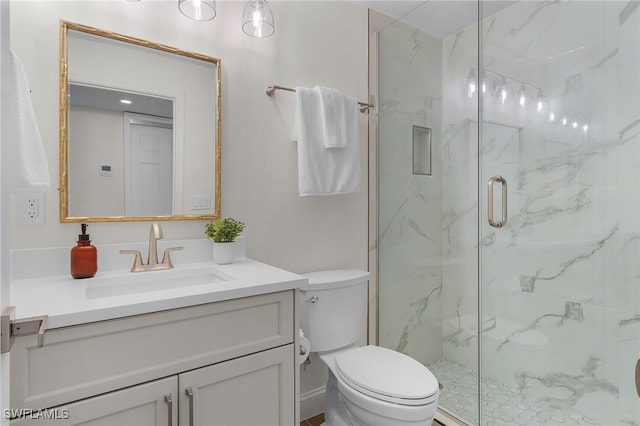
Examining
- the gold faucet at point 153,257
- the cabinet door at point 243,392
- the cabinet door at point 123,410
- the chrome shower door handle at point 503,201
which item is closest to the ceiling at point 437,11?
the chrome shower door handle at point 503,201

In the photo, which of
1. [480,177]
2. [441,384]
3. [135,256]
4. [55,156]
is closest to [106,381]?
[135,256]

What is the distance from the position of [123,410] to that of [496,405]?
1.80m

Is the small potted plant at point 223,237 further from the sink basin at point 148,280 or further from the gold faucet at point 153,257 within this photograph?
Answer: the gold faucet at point 153,257

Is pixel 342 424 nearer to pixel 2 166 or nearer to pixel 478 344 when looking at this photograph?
pixel 478 344

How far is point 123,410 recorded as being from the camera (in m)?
0.90

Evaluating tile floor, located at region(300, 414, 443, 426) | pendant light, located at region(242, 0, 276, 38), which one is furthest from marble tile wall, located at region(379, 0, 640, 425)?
pendant light, located at region(242, 0, 276, 38)

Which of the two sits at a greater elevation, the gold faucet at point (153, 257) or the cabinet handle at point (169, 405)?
the gold faucet at point (153, 257)

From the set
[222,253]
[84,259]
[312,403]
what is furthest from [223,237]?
[312,403]

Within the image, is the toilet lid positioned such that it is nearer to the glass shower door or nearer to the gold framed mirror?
the glass shower door

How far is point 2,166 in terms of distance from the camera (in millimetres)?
494

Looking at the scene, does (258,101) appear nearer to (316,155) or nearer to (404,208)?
(316,155)

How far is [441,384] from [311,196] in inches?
52.2

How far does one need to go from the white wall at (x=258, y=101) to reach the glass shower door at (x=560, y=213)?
30.3 inches

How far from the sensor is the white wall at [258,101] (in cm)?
123
